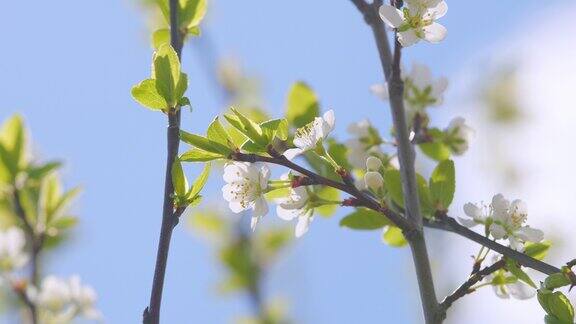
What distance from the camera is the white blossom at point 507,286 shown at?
5.18 feet

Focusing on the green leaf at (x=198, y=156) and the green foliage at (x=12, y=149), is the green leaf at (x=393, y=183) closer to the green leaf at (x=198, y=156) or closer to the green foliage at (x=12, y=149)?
the green leaf at (x=198, y=156)

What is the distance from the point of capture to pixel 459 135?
2023 mm

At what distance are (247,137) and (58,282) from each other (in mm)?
1208

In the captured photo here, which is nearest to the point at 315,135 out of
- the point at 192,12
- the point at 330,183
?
the point at 330,183

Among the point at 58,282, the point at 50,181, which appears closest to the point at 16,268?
the point at 58,282

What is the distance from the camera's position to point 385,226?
5.72 feet

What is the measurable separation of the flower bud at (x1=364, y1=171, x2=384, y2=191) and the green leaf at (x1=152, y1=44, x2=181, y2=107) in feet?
1.22

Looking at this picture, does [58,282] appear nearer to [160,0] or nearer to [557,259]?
[160,0]

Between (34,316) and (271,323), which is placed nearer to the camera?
(34,316)

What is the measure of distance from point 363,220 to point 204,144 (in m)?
0.48

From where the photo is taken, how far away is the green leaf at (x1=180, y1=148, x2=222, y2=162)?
4.51 feet

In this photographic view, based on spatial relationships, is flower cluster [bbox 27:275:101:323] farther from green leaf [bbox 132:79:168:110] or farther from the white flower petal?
the white flower petal

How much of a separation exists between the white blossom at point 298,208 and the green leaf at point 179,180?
0.90ft

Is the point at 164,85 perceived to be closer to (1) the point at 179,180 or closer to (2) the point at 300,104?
(1) the point at 179,180
